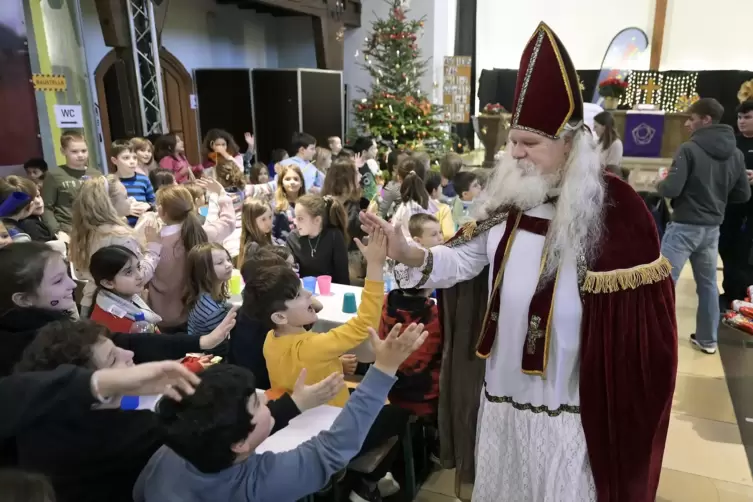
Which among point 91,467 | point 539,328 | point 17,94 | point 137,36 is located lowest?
point 91,467

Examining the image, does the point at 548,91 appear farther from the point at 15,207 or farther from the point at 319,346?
the point at 15,207

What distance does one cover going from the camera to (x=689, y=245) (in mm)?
4047

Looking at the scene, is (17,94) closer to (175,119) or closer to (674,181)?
(175,119)

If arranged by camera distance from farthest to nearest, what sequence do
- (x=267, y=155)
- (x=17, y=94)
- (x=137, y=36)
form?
1. (x=267, y=155)
2. (x=137, y=36)
3. (x=17, y=94)

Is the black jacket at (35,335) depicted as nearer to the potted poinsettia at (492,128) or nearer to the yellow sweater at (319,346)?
the yellow sweater at (319,346)

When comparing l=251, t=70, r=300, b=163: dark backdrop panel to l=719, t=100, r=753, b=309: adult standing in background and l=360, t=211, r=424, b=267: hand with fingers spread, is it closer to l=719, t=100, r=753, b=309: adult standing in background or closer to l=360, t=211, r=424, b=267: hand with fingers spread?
l=719, t=100, r=753, b=309: adult standing in background

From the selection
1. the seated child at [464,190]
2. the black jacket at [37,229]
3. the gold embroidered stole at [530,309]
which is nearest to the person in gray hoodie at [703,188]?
the seated child at [464,190]

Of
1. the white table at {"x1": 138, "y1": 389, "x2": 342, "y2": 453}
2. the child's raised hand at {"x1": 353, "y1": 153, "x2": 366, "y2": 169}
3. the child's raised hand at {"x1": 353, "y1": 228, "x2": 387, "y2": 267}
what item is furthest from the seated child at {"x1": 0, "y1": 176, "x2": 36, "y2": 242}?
the child's raised hand at {"x1": 353, "y1": 153, "x2": 366, "y2": 169}

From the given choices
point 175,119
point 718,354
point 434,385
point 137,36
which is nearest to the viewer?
point 434,385

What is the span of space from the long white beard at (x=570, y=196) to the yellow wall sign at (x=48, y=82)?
19.4ft

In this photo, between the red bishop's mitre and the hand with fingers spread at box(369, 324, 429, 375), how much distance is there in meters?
0.77

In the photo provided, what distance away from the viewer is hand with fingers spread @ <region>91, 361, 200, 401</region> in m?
1.34

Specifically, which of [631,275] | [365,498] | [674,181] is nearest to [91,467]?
[365,498]

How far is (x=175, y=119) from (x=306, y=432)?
27.0ft
